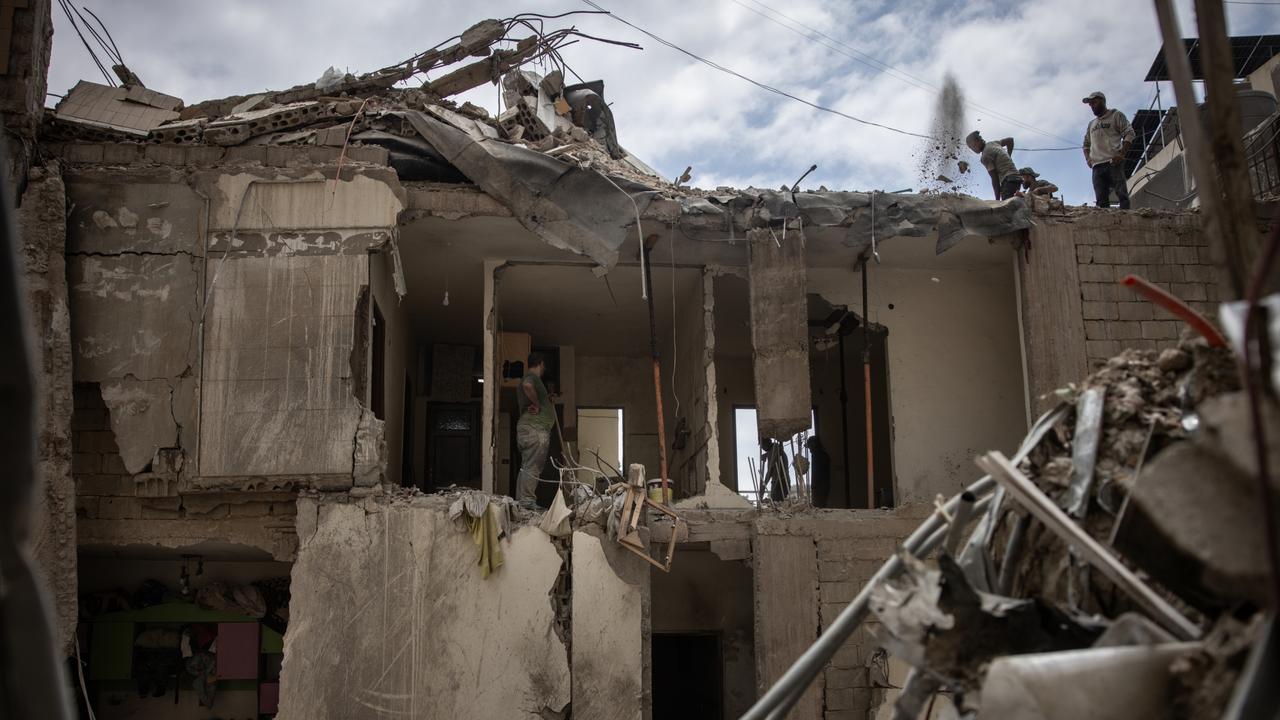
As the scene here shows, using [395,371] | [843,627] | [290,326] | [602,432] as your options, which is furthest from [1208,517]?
[602,432]

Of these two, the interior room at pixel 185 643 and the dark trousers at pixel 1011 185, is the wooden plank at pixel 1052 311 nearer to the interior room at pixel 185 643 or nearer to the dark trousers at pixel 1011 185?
the dark trousers at pixel 1011 185

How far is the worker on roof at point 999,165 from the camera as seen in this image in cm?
1237

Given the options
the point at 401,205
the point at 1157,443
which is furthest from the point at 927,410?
the point at 1157,443

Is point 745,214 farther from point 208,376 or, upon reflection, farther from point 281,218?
point 208,376

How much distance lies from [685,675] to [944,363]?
6112 mm

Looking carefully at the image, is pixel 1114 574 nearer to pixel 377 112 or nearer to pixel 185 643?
pixel 377 112

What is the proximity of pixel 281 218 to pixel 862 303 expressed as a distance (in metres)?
6.55

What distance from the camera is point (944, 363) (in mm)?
12328

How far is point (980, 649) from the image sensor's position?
3.15m

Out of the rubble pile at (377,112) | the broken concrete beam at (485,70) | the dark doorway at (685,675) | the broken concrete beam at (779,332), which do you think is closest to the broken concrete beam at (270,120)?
the rubble pile at (377,112)

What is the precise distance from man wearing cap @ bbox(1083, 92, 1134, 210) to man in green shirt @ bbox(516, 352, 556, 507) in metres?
6.78

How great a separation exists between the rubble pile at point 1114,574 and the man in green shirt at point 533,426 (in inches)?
308

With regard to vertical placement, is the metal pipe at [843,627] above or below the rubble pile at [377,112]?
below

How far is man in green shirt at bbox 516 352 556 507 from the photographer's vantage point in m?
11.3
